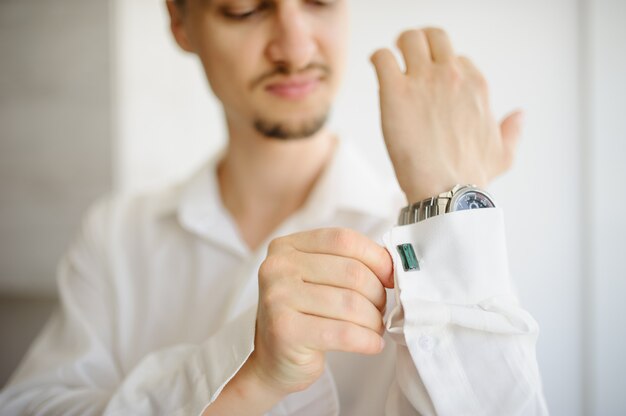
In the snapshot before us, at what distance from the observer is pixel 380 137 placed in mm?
1713

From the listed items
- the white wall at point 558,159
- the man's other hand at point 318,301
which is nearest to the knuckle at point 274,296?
the man's other hand at point 318,301

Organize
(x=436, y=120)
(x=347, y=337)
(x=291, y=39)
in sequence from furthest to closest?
(x=291, y=39) → (x=436, y=120) → (x=347, y=337)

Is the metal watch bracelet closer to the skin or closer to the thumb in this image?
the skin

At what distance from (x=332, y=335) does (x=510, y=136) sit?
0.37 m

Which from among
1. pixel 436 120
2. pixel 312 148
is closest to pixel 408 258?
pixel 436 120

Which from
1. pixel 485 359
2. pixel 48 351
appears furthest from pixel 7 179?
pixel 485 359

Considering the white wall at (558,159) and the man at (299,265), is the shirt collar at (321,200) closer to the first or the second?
the man at (299,265)

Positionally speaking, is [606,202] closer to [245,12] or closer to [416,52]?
[416,52]

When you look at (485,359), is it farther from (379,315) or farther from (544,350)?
(544,350)

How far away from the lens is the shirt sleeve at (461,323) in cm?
49

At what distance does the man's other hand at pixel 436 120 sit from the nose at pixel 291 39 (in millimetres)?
193

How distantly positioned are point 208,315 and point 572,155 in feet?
3.64

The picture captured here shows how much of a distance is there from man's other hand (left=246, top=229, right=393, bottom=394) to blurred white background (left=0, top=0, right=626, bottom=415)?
3.57 feet

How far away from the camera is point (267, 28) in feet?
2.72
